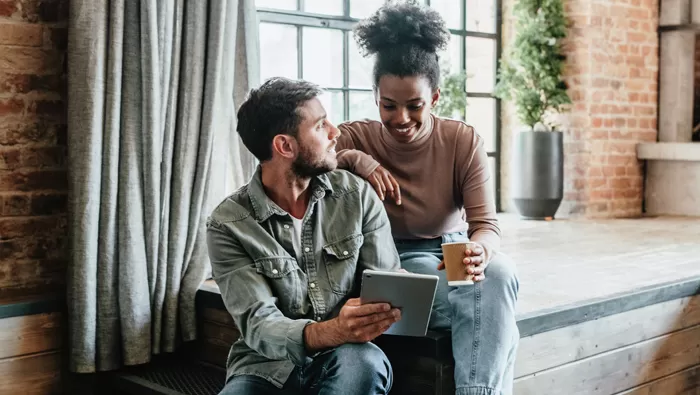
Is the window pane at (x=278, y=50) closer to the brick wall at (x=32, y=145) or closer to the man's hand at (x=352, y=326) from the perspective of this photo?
the brick wall at (x=32, y=145)

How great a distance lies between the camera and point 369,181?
2.54 metres

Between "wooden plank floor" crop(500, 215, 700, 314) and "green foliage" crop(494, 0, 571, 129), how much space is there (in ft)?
2.67

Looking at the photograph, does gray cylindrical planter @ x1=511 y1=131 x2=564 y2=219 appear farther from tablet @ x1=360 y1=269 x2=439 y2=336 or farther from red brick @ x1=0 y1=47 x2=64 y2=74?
tablet @ x1=360 y1=269 x2=439 y2=336

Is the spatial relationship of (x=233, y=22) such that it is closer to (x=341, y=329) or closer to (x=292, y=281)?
(x=292, y=281)

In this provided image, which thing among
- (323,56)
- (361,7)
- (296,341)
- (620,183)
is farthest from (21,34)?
(620,183)

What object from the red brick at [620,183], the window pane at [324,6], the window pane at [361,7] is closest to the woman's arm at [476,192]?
the window pane at [324,6]

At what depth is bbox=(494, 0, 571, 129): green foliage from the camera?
616 centimetres

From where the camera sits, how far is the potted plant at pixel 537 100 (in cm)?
616

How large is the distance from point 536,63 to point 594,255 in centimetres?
212

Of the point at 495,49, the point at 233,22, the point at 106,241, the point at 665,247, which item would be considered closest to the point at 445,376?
the point at 106,241

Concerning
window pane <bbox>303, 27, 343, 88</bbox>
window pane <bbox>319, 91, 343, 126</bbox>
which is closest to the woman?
window pane <bbox>303, 27, 343, 88</bbox>

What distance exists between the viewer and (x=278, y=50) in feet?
16.7

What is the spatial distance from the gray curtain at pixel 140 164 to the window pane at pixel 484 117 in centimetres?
345

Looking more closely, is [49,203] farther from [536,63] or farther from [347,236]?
[536,63]
